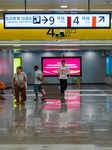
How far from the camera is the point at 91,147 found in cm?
493

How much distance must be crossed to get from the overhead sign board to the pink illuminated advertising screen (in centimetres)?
2022

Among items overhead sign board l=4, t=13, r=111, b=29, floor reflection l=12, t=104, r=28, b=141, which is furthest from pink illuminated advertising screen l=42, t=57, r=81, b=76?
overhead sign board l=4, t=13, r=111, b=29

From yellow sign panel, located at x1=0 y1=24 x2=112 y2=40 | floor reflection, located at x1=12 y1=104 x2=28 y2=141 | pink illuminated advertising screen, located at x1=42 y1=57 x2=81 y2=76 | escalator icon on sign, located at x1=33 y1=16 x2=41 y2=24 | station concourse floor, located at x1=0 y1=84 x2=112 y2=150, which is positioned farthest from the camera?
pink illuminated advertising screen, located at x1=42 y1=57 x2=81 y2=76

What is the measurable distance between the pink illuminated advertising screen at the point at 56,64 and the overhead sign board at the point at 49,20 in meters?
20.2

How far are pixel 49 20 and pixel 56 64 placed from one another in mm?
20657

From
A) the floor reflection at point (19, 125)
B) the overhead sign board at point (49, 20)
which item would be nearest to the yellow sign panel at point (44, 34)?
the overhead sign board at point (49, 20)

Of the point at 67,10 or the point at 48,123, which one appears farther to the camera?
the point at 67,10

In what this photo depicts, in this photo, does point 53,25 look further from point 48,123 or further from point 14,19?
point 48,123

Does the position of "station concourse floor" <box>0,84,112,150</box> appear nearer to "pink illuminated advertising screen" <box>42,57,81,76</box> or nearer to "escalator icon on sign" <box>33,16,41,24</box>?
"escalator icon on sign" <box>33,16,41,24</box>

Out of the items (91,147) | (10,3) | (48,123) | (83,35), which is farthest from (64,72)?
(91,147)

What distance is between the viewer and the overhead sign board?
→ 27.1ft

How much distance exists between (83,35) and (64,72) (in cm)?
223

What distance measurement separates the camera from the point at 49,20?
8.29 meters

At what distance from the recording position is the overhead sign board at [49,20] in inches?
326
